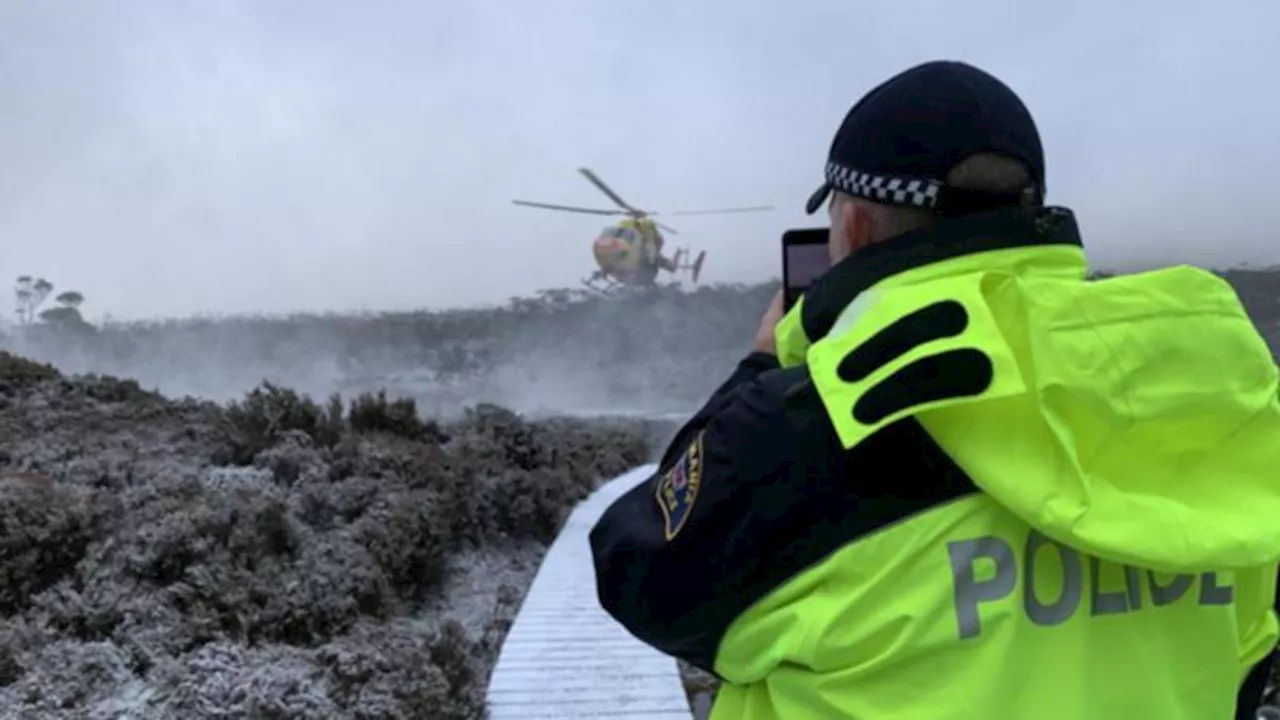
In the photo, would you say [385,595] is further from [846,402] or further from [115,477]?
[846,402]

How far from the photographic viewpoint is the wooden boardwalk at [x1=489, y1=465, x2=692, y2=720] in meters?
4.32

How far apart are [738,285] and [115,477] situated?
Answer: 44.8 m

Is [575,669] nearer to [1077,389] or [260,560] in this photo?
[260,560]

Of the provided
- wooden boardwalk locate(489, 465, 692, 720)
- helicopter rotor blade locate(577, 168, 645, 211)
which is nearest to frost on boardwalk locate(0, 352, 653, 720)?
wooden boardwalk locate(489, 465, 692, 720)

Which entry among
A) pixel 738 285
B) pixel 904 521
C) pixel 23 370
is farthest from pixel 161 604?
pixel 738 285

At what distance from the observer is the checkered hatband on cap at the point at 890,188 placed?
123 cm

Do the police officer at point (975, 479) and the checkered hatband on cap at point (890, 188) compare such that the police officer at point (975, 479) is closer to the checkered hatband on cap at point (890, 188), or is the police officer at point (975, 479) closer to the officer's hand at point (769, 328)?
the checkered hatband on cap at point (890, 188)

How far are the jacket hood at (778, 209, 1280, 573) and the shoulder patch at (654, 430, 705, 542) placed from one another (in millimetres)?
174

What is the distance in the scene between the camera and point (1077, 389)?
1.07 metres

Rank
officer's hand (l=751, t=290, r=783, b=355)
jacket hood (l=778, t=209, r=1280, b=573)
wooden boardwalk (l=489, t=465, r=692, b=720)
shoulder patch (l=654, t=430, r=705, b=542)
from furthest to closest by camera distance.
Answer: wooden boardwalk (l=489, t=465, r=692, b=720) → officer's hand (l=751, t=290, r=783, b=355) → shoulder patch (l=654, t=430, r=705, b=542) → jacket hood (l=778, t=209, r=1280, b=573)

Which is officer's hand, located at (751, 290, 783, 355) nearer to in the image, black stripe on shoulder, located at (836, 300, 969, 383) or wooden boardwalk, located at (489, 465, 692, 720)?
black stripe on shoulder, located at (836, 300, 969, 383)

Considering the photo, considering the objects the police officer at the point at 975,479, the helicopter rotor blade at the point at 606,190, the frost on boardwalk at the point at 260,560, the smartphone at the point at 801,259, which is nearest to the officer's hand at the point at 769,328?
the smartphone at the point at 801,259

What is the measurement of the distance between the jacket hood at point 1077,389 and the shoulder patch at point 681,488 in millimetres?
174

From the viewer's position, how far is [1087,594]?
1153 mm
